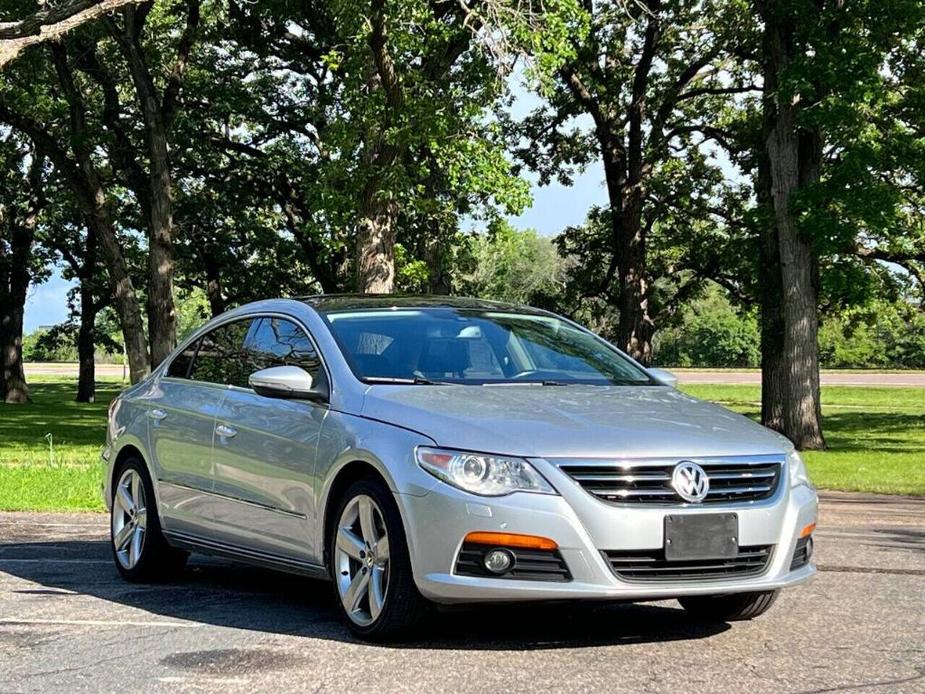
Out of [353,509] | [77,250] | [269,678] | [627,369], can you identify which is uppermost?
[77,250]

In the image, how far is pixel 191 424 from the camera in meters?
8.03

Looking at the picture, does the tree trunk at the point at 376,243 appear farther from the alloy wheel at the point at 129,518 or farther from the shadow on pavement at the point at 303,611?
the alloy wheel at the point at 129,518

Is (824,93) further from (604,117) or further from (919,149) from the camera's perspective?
(604,117)

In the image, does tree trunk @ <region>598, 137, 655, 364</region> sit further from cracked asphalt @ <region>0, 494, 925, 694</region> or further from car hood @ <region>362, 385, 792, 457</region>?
car hood @ <region>362, 385, 792, 457</region>

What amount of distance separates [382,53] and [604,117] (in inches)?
535

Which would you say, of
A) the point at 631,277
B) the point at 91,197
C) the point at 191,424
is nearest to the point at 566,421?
the point at 191,424

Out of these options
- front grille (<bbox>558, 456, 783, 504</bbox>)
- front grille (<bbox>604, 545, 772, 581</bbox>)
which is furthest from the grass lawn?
front grille (<bbox>558, 456, 783, 504</bbox>)

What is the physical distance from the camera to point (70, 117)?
1204 inches

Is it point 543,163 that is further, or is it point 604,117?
point 543,163

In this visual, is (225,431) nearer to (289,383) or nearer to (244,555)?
(244,555)

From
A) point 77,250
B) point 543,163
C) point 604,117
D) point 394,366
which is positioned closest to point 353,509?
point 394,366

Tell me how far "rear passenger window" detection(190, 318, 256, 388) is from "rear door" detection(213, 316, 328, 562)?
0.07 meters

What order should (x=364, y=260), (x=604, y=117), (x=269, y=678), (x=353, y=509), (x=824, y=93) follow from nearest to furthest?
(x=269, y=678)
(x=353, y=509)
(x=364, y=260)
(x=824, y=93)
(x=604, y=117)

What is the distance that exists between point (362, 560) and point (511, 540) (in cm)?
87
